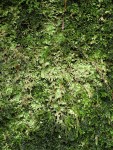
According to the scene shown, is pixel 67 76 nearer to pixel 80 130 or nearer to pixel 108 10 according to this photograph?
pixel 80 130

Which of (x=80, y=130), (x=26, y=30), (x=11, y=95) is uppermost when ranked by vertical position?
(x=26, y=30)

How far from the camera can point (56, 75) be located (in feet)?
6.15

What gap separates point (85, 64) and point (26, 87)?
1.34 feet

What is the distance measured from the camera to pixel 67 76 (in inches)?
73.8

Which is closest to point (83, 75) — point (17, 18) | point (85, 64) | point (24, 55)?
point (85, 64)

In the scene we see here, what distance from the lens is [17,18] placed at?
195cm

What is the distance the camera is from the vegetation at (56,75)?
1847 millimetres

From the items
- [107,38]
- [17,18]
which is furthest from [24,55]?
[107,38]

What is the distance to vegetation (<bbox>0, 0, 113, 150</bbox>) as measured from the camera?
1.85 m

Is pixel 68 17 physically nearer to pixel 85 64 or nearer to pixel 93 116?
pixel 85 64

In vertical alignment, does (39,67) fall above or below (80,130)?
above

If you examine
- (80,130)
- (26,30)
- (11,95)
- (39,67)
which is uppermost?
(26,30)

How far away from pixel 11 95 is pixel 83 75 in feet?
1.56

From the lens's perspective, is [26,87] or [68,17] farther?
[68,17]
